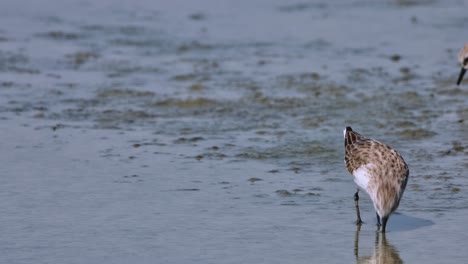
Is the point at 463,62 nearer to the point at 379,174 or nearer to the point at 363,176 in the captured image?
the point at 363,176

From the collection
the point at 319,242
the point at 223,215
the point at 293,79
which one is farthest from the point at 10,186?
the point at 293,79

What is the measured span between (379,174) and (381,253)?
0.82m

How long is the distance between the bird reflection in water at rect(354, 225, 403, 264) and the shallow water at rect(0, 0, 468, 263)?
2 cm

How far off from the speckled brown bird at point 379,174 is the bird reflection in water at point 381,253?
157 millimetres

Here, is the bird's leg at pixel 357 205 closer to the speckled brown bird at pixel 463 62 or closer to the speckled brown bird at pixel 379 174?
the speckled brown bird at pixel 379 174

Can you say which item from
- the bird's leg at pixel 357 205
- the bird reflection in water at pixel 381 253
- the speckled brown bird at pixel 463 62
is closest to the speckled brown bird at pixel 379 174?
the bird's leg at pixel 357 205

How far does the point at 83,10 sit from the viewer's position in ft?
65.4

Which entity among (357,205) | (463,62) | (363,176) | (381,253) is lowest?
(381,253)

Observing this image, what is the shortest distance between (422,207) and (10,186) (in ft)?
12.1

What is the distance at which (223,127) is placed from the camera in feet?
41.4

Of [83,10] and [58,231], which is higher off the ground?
[83,10]

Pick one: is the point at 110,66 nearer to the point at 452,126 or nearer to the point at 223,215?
the point at 452,126

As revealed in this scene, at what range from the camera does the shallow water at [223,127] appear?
891 cm

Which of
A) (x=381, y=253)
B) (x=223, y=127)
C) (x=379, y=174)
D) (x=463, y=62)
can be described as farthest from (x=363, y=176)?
(x=463, y=62)
